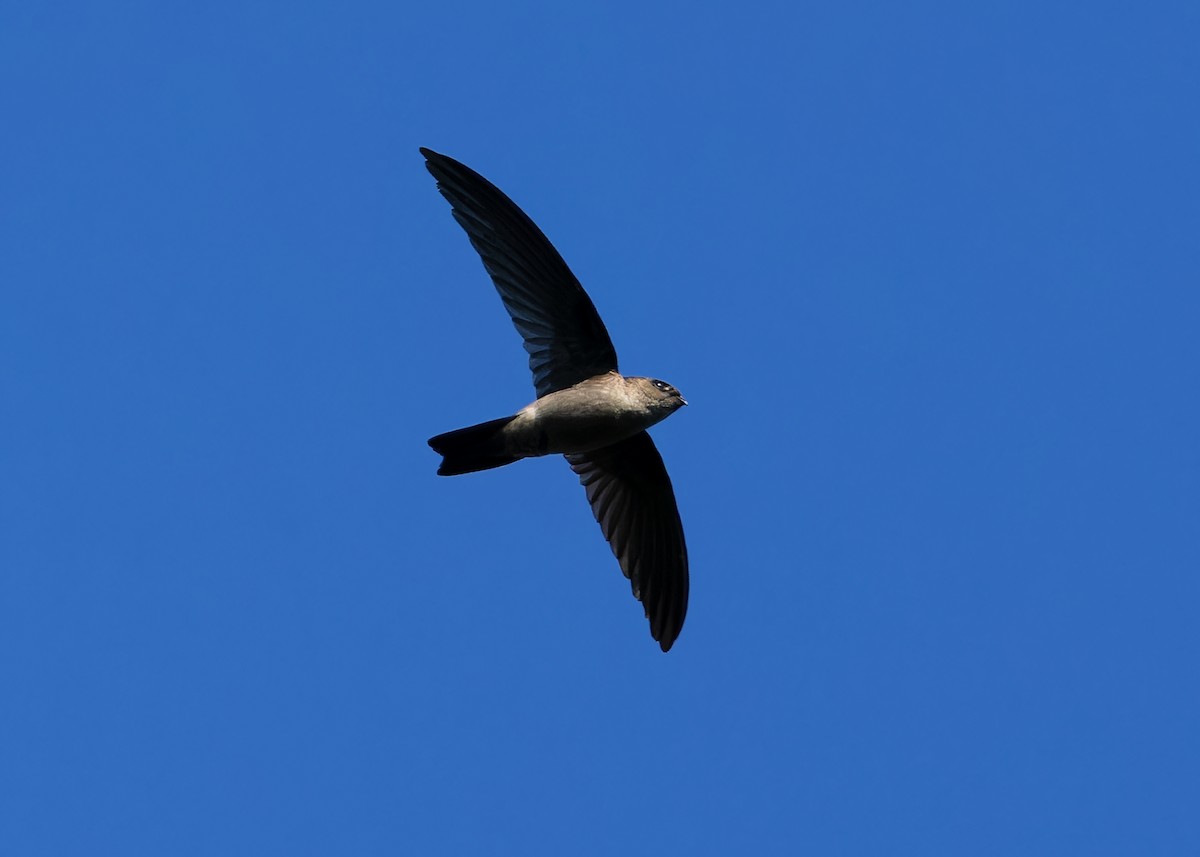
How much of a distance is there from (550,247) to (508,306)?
52 cm

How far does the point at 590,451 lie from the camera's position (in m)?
12.6

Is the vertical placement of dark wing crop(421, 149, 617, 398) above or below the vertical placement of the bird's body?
above

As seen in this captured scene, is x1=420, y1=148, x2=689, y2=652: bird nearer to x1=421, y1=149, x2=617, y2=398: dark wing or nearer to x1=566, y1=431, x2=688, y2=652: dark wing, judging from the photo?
x1=421, y1=149, x2=617, y2=398: dark wing

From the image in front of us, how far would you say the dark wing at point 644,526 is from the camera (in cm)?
1275

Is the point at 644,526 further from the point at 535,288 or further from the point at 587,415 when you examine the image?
the point at 535,288

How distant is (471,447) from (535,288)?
1.28 metres

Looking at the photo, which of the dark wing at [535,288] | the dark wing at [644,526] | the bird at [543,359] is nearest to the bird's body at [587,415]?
the bird at [543,359]

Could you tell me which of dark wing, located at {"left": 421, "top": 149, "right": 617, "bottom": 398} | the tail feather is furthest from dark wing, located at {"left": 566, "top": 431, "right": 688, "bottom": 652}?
the tail feather

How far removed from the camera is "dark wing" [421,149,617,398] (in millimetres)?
11898

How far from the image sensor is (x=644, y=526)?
12.9m

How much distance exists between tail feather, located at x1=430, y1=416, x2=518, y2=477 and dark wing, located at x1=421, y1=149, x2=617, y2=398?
0.62 m

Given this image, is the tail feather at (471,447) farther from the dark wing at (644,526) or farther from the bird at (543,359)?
the dark wing at (644,526)

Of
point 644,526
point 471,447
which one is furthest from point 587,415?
point 644,526

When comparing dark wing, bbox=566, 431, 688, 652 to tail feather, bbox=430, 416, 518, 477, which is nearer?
tail feather, bbox=430, 416, 518, 477
